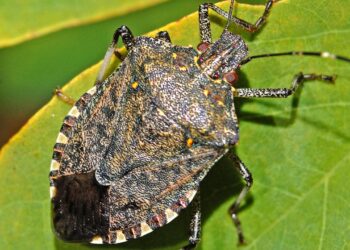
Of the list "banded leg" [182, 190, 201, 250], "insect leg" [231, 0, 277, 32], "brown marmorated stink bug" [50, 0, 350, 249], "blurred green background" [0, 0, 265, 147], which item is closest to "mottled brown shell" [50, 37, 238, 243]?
"brown marmorated stink bug" [50, 0, 350, 249]

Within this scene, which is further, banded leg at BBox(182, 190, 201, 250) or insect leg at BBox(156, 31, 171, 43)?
banded leg at BBox(182, 190, 201, 250)

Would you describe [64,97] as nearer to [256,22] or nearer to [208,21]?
[208,21]

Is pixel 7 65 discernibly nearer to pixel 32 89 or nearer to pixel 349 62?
pixel 32 89

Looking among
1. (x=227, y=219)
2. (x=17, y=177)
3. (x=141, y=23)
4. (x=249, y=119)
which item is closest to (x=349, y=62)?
(x=249, y=119)

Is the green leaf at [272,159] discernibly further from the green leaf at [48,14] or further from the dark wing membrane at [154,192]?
the green leaf at [48,14]

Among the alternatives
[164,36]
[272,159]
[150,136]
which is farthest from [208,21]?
[272,159]

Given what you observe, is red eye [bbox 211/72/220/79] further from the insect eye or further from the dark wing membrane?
the dark wing membrane
